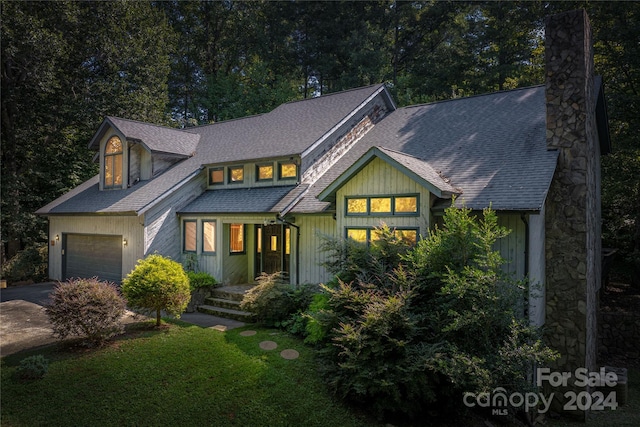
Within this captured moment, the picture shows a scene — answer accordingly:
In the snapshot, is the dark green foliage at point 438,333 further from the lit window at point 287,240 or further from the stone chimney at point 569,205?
the lit window at point 287,240

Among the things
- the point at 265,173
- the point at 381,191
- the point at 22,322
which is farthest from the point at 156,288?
the point at 265,173

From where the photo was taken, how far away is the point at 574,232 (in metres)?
8.42

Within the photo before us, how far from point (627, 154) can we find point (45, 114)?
26997 mm

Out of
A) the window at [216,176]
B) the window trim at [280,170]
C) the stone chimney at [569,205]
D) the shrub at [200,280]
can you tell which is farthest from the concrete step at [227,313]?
the stone chimney at [569,205]

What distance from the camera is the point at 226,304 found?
1186 cm

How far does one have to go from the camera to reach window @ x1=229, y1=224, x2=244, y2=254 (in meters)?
14.0

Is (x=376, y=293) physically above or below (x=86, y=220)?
below

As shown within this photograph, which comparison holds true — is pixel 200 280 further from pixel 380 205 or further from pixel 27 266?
A: pixel 27 266

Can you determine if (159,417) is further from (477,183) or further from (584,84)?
(584,84)

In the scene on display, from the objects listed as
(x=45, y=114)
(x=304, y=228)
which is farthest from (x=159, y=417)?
(x=45, y=114)

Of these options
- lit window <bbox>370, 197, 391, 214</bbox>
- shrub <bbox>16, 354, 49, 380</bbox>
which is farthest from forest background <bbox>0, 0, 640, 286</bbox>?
shrub <bbox>16, 354, 49, 380</bbox>

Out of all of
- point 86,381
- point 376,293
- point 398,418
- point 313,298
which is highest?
point 376,293

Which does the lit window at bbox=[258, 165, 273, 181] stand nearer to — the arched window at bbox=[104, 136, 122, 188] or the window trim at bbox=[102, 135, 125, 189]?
the window trim at bbox=[102, 135, 125, 189]

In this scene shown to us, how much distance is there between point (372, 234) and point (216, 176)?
325 inches
